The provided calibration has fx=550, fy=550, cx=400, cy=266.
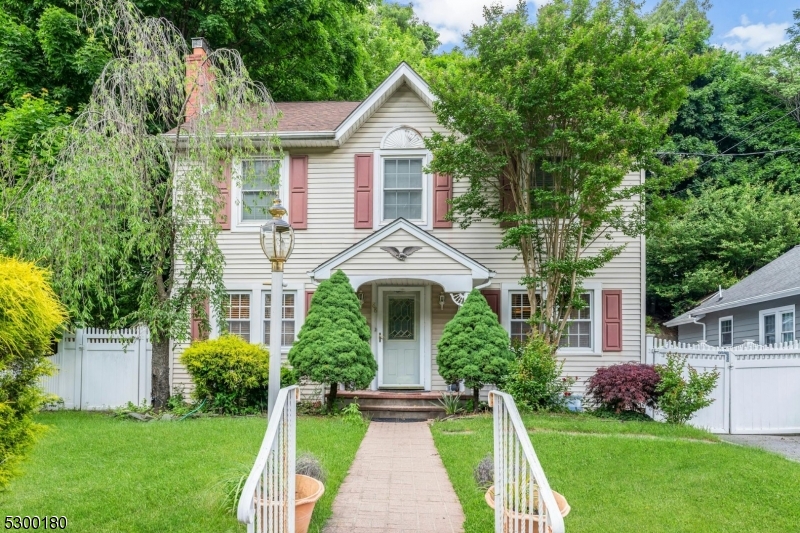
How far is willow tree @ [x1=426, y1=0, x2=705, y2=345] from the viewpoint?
29.9ft

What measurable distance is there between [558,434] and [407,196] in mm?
5730

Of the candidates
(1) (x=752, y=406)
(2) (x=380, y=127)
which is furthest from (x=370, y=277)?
(1) (x=752, y=406)

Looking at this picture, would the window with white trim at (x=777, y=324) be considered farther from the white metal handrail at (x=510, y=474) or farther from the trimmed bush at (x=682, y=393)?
the white metal handrail at (x=510, y=474)

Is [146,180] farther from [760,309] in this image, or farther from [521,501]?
[760,309]

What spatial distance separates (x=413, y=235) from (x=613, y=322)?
4.36 m

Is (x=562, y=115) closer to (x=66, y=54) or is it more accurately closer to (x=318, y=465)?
(x=318, y=465)

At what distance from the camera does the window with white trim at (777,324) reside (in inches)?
468

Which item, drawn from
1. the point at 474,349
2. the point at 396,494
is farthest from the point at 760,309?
the point at 396,494

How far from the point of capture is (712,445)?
6.93 metres

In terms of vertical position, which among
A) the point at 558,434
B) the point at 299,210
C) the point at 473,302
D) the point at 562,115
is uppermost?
the point at 562,115

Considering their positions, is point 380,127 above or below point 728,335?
above

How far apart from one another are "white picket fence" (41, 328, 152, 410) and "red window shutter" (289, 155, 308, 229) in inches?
145

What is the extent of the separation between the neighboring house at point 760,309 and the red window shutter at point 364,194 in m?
8.40

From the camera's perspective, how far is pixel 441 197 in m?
11.3
